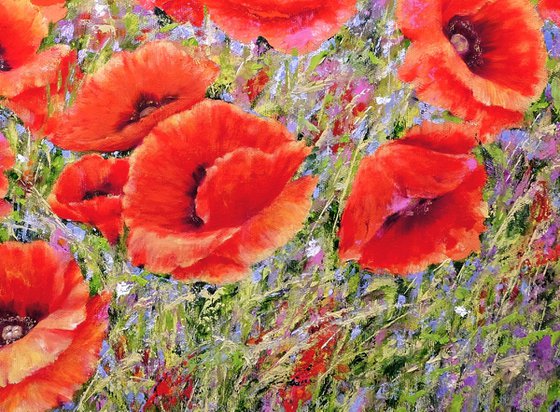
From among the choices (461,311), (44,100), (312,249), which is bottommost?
(461,311)

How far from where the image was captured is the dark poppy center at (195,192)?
64 centimetres

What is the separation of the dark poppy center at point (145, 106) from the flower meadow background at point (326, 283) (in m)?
0.03

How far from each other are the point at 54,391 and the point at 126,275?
0.13 m

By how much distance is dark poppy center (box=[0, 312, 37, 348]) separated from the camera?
2.16ft

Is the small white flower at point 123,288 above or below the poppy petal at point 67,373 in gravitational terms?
above

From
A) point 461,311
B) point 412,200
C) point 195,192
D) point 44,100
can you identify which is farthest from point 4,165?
point 461,311

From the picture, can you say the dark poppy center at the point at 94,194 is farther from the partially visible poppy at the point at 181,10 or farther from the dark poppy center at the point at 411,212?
the dark poppy center at the point at 411,212

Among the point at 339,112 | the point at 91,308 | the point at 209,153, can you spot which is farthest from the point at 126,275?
the point at 339,112

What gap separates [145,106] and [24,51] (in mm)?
129

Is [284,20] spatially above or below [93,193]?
above

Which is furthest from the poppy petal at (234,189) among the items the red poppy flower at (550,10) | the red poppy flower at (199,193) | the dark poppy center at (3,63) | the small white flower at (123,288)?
the red poppy flower at (550,10)

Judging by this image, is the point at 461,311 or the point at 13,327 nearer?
the point at 13,327

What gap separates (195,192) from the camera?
642 millimetres

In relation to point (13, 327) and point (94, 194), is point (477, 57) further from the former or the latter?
point (13, 327)
